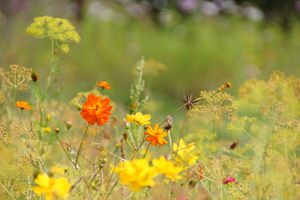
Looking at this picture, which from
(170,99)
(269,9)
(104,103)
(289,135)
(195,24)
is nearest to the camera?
(104,103)

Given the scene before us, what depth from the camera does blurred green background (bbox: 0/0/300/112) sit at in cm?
773

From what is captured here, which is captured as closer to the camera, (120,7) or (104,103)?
(104,103)

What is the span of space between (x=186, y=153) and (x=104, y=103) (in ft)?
0.85

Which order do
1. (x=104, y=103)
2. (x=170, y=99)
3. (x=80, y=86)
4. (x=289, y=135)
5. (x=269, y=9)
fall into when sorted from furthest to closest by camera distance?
(x=269, y=9)
(x=170, y=99)
(x=80, y=86)
(x=289, y=135)
(x=104, y=103)

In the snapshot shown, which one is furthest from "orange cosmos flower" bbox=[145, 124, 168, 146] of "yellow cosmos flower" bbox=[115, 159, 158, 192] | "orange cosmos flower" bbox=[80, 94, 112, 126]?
"yellow cosmos flower" bbox=[115, 159, 158, 192]

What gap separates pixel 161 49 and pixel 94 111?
6.86 meters

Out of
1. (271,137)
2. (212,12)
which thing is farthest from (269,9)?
(271,137)

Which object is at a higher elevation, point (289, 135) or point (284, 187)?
point (289, 135)

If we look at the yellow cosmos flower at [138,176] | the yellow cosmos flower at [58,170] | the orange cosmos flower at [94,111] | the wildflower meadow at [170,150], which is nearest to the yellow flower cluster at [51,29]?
the wildflower meadow at [170,150]

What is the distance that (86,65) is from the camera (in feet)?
26.5

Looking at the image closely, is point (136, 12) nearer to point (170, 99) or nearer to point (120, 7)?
point (120, 7)

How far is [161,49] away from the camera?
8.72m

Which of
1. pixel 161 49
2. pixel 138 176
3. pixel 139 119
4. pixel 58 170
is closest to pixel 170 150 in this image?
pixel 139 119

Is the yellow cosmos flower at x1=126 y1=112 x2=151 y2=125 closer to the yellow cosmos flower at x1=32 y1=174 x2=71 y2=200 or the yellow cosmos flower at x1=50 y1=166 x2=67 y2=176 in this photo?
the yellow cosmos flower at x1=50 y1=166 x2=67 y2=176
